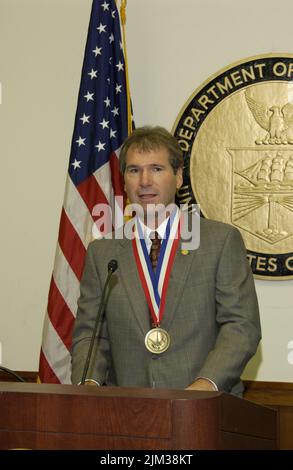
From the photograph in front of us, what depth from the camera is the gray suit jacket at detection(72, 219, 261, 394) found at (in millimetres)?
2680

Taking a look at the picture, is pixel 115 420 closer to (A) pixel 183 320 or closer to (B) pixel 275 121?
(A) pixel 183 320

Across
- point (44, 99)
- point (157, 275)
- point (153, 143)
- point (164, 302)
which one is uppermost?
point (44, 99)

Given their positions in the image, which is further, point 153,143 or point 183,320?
point 153,143

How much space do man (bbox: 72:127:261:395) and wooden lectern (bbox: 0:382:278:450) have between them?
73 cm

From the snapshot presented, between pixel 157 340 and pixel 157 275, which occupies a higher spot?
pixel 157 275

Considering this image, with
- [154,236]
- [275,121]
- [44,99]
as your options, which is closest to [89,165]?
[44,99]

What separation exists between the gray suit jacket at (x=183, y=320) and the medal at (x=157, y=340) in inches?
0.9

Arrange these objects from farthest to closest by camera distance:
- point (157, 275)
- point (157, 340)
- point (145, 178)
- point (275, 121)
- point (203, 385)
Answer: point (275, 121) → point (145, 178) → point (157, 275) → point (157, 340) → point (203, 385)

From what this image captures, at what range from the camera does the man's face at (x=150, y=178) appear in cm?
292

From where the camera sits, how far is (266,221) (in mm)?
3953

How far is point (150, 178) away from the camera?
2926 millimetres

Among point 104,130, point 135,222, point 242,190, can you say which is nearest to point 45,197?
point 104,130

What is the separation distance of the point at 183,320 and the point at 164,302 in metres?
0.10

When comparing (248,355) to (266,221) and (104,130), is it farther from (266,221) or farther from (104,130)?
(104,130)
